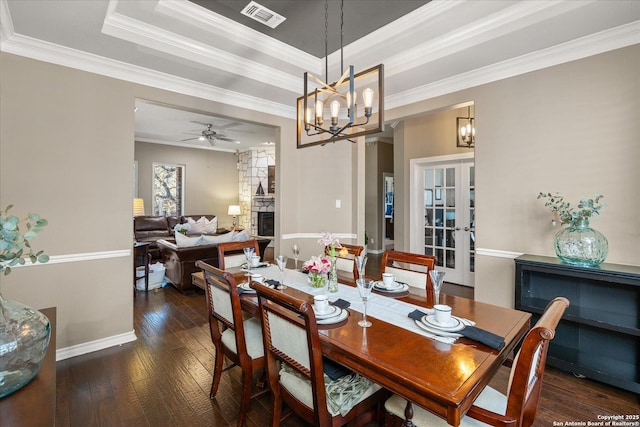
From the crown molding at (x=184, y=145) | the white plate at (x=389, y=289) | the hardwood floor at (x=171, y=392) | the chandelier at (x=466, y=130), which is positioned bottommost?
the hardwood floor at (x=171, y=392)

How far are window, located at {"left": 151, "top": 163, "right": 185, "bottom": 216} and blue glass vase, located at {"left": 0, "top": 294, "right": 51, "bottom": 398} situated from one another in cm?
766

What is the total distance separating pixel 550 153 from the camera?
2652mm

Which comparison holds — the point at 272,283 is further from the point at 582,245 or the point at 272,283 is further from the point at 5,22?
the point at 5,22

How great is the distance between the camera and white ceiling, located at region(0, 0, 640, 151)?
2191 millimetres

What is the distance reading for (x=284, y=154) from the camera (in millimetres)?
4234

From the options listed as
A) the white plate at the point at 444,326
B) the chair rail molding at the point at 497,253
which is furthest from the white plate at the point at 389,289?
the chair rail molding at the point at 497,253

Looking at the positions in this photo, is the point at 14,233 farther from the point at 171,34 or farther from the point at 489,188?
the point at 489,188

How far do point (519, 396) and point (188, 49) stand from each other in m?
3.31

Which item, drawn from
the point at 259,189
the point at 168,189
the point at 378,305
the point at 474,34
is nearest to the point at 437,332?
the point at 378,305

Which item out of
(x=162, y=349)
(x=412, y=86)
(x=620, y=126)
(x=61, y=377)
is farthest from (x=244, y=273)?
(x=620, y=126)

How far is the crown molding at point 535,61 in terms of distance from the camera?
2.31 m

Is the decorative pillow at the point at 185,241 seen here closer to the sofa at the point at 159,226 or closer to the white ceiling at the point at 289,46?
the white ceiling at the point at 289,46

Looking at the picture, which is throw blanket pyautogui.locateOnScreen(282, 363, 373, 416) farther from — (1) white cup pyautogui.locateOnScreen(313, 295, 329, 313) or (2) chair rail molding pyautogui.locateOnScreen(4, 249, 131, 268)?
(2) chair rail molding pyautogui.locateOnScreen(4, 249, 131, 268)

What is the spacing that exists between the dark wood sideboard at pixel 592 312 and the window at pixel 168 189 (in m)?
8.11
